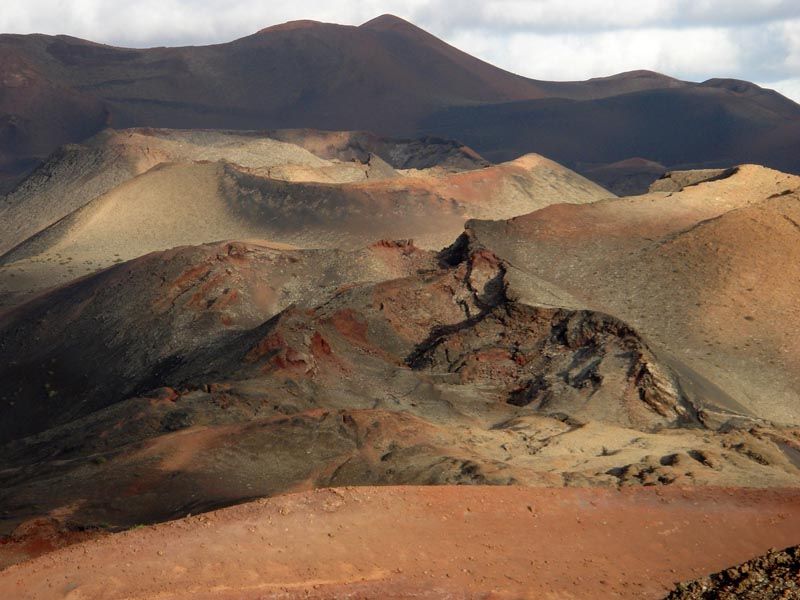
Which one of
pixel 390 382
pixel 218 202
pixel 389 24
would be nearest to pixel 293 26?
pixel 389 24

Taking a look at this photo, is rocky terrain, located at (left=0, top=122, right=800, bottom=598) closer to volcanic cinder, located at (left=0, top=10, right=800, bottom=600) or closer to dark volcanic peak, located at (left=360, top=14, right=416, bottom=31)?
volcanic cinder, located at (left=0, top=10, right=800, bottom=600)

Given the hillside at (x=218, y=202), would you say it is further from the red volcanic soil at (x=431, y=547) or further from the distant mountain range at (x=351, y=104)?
A: the distant mountain range at (x=351, y=104)

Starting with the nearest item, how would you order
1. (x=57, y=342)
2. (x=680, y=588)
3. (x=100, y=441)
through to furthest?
(x=680, y=588) → (x=100, y=441) → (x=57, y=342)

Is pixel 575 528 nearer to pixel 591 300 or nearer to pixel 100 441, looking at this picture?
pixel 100 441

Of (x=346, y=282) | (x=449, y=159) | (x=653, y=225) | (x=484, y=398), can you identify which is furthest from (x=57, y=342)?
(x=449, y=159)

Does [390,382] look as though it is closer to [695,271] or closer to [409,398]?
[409,398]

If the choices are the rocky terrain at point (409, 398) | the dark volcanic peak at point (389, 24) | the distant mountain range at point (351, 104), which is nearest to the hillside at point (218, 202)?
the rocky terrain at point (409, 398)
